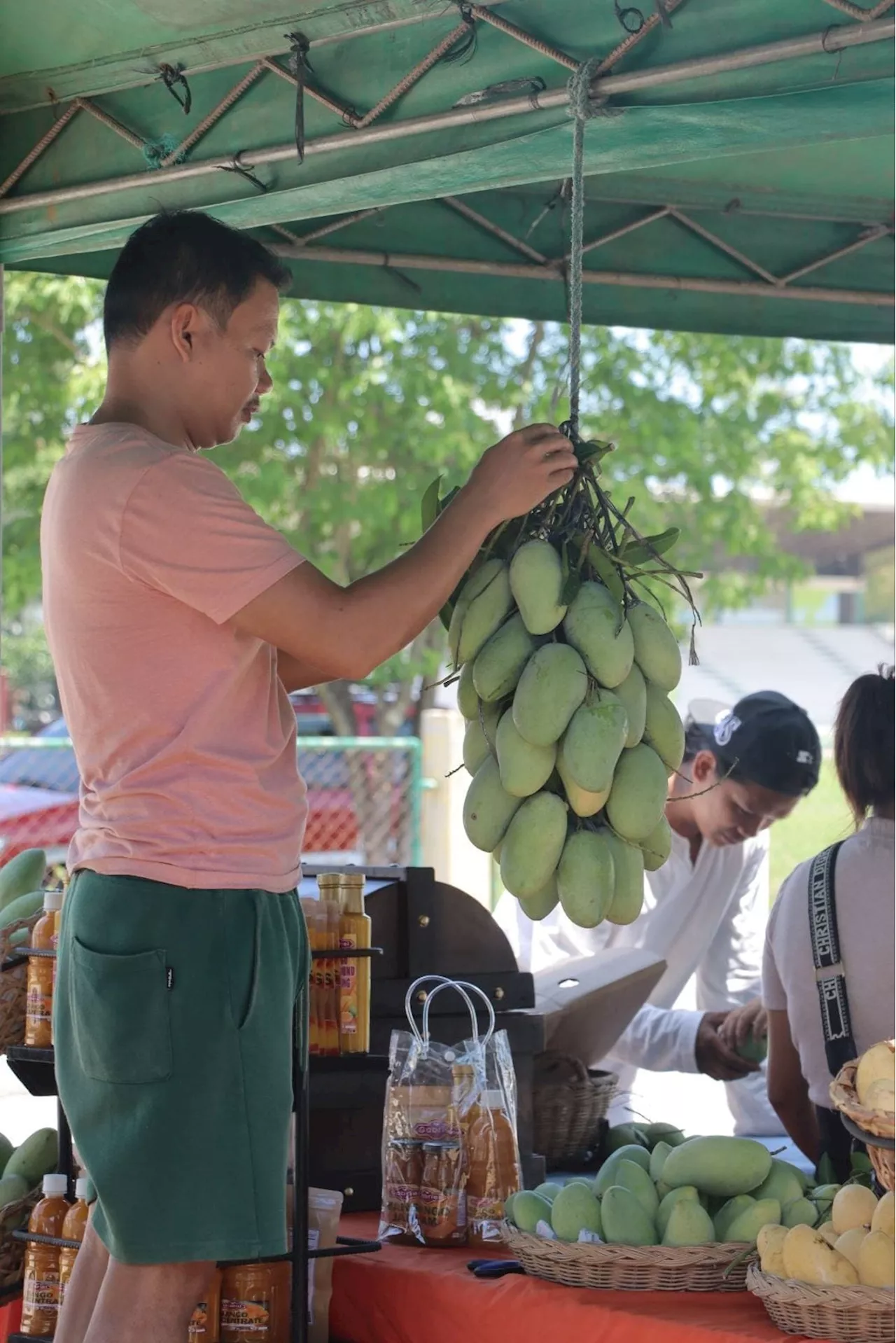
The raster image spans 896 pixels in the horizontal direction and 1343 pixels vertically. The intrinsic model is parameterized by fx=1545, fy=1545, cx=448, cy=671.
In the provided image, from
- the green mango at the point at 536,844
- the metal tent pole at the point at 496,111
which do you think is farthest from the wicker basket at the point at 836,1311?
the metal tent pole at the point at 496,111

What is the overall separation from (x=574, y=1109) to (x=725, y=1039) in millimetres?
741

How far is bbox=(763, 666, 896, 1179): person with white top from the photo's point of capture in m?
3.22

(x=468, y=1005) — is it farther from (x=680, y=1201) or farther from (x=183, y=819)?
(x=183, y=819)

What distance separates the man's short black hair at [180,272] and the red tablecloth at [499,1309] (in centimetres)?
162

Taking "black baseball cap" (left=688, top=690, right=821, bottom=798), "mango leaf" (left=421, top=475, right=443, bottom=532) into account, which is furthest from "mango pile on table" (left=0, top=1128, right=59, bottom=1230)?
"black baseball cap" (left=688, top=690, right=821, bottom=798)

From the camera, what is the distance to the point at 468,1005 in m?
3.02

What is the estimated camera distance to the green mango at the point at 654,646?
2160 millimetres

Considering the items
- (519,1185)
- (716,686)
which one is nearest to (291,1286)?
(519,1185)

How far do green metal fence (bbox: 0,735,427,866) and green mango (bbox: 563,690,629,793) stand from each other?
20.1ft

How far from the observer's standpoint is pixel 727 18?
2715 millimetres

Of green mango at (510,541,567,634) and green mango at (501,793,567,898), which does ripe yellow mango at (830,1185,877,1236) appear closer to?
green mango at (501,793,567,898)

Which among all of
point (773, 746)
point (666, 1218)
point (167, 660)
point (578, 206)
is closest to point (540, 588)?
point (167, 660)

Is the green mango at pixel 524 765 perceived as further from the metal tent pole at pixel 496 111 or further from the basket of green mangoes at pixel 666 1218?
the metal tent pole at pixel 496 111

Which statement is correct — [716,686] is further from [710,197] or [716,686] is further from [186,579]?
[186,579]
